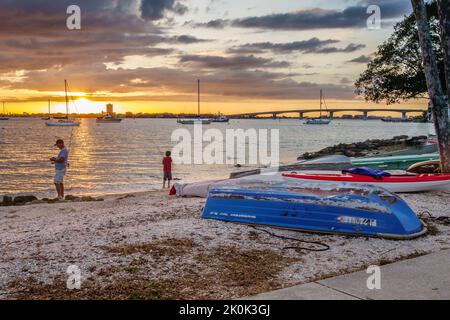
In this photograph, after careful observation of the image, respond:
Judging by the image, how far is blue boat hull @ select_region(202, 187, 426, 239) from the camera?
7.09 meters

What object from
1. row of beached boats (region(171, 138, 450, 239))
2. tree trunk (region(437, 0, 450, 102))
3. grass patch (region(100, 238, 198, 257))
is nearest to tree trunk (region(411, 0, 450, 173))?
tree trunk (region(437, 0, 450, 102))

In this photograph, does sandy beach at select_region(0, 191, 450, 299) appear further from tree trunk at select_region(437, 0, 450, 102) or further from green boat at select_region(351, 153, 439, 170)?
green boat at select_region(351, 153, 439, 170)

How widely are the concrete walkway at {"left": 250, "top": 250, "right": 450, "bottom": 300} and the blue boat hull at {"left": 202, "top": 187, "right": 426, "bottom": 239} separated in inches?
52.7

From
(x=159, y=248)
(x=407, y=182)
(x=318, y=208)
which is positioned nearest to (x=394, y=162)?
(x=407, y=182)

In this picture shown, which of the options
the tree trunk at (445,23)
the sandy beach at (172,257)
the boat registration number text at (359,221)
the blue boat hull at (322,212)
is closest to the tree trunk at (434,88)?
the tree trunk at (445,23)

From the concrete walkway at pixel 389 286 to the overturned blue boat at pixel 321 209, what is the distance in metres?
1.34

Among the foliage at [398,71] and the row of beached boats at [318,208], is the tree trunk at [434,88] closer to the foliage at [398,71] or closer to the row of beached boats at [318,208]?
the row of beached boats at [318,208]

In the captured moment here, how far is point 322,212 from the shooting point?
24.2 ft

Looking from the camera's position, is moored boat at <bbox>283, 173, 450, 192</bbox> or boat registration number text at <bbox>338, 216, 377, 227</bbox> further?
moored boat at <bbox>283, 173, 450, 192</bbox>

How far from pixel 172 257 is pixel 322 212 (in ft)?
8.66

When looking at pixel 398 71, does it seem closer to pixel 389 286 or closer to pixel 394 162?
pixel 394 162

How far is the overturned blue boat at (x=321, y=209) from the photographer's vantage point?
7102 mm

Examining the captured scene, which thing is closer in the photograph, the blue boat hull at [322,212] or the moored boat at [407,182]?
the blue boat hull at [322,212]
